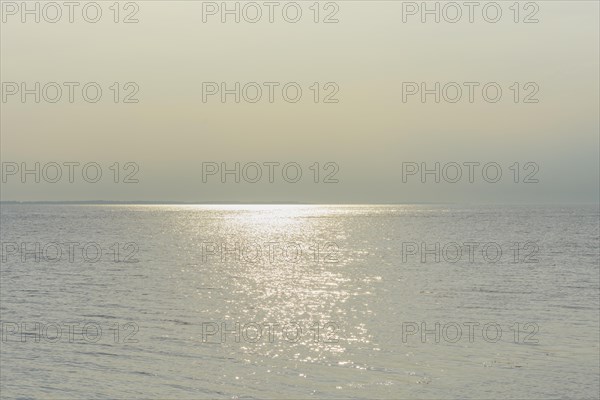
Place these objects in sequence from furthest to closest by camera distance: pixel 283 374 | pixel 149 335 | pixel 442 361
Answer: pixel 149 335 < pixel 442 361 < pixel 283 374

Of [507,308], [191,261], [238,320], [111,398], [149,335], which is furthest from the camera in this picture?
[191,261]

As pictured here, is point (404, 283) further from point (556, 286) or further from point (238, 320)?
point (238, 320)

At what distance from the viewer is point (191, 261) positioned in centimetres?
8894

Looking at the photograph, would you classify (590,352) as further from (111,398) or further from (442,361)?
(111,398)

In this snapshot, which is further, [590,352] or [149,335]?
[149,335]

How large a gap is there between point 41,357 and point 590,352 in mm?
22858

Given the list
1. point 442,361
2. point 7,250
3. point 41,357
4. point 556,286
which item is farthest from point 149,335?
point 7,250

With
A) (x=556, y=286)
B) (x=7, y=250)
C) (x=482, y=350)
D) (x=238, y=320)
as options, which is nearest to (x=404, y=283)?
(x=556, y=286)

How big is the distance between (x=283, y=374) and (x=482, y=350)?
9.54m

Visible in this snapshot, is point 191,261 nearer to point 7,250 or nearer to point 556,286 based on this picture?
point 7,250

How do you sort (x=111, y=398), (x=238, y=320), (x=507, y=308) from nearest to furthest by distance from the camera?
(x=111, y=398) → (x=238, y=320) → (x=507, y=308)

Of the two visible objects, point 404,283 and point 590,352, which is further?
point 404,283

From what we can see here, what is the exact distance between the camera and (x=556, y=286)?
6034 cm

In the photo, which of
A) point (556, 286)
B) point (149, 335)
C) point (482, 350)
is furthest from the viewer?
point (556, 286)
